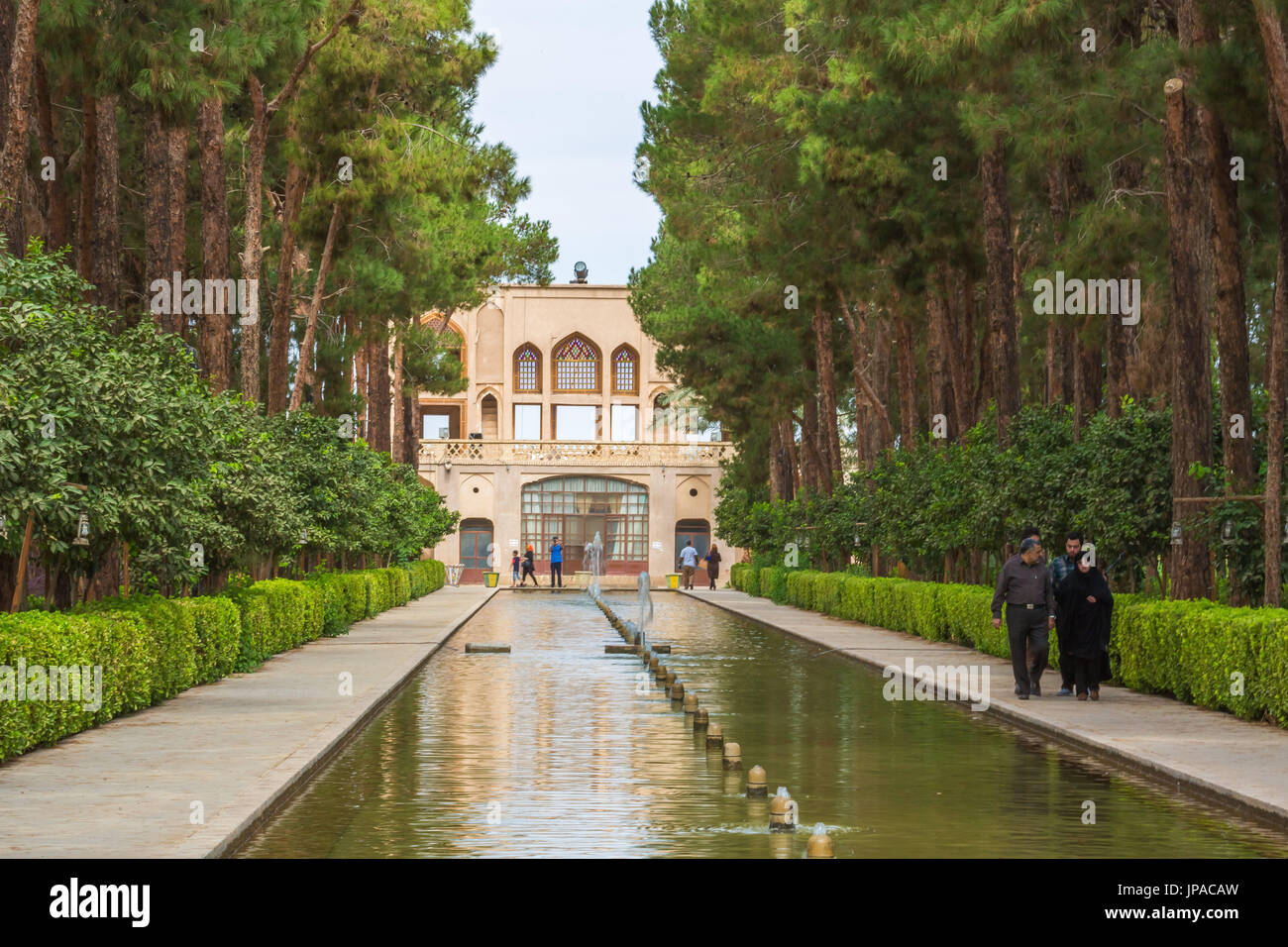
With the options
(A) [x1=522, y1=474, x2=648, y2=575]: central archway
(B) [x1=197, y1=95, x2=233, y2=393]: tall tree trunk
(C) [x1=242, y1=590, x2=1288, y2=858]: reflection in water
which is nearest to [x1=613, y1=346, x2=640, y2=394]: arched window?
(A) [x1=522, y1=474, x2=648, y2=575]: central archway

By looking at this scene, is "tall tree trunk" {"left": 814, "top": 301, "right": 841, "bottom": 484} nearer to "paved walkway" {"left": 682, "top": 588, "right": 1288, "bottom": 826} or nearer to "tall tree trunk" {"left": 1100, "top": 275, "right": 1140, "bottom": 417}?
"tall tree trunk" {"left": 1100, "top": 275, "right": 1140, "bottom": 417}

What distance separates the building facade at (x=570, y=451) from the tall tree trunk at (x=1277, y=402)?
52774 millimetres

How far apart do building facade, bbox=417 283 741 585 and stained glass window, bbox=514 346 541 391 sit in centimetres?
6

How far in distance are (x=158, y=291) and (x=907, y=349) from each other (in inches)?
608

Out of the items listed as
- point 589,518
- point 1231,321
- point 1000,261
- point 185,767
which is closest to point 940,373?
point 1000,261

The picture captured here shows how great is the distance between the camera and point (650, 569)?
73250 millimetres

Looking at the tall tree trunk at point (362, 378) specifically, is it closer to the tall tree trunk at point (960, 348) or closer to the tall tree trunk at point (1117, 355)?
the tall tree trunk at point (960, 348)

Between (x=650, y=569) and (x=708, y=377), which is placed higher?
(x=708, y=377)

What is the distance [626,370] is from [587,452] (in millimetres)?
5946

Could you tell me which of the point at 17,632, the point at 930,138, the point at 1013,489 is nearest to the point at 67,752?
the point at 17,632

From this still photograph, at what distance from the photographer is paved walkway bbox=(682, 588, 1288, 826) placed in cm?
1123

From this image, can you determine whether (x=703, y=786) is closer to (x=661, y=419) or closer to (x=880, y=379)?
(x=880, y=379)

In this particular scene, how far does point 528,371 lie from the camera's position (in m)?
77.4
